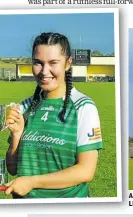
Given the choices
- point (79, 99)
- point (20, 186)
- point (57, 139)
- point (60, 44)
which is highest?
point (60, 44)

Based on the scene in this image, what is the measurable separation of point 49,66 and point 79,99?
0.12 metres

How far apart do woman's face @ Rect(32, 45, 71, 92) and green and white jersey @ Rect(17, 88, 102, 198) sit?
0.05 metres

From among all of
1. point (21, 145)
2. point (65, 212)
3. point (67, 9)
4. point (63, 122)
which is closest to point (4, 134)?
point (21, 145)

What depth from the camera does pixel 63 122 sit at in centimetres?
140

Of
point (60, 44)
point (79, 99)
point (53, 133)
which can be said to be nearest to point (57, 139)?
point (53, 133)

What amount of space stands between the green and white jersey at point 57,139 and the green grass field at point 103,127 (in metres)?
0.02

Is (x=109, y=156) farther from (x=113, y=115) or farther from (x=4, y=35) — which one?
(x=4, y=35)

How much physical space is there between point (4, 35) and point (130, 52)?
0.35m

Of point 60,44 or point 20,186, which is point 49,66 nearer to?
point 60,44

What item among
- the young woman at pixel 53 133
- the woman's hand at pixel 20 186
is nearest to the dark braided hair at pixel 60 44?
the young woman at pixel 53 133

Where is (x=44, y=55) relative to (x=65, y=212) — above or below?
above

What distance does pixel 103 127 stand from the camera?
141cm

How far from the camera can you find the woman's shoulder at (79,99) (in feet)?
4.61

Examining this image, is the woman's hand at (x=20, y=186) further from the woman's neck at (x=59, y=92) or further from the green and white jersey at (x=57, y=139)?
the woman's neck at (x=59, y=92)
